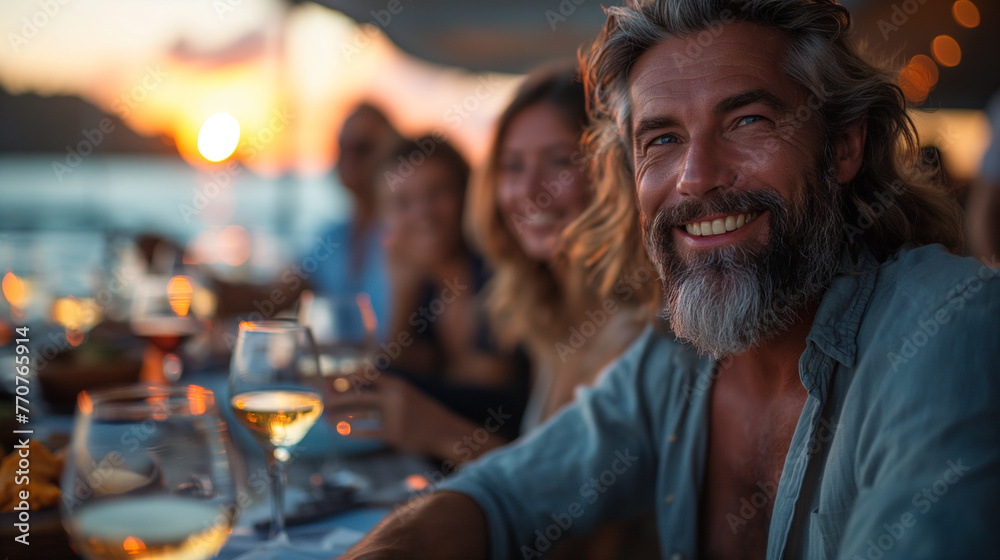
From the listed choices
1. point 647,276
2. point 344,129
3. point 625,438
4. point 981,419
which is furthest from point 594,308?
point 344,129

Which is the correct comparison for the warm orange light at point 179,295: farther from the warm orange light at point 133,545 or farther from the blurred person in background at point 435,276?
the warm orange light at point 133,545

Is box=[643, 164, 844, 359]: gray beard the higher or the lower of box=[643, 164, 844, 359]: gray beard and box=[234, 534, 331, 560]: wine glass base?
the higher

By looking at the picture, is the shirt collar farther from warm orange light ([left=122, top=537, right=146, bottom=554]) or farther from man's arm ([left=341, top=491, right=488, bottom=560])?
warm orange light ([left=122, top=537, right=146, bottom=554])

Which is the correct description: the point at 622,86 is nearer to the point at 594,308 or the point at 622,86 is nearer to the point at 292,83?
the point at 594,308

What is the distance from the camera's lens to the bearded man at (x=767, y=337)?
0.67 meters

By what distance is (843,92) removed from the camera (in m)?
0.99

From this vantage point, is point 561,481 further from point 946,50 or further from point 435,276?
point 946,50

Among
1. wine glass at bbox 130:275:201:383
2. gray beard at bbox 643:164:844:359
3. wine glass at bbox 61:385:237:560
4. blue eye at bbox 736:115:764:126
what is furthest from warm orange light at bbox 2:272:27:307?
blue eye at bbox 736:115:764:126

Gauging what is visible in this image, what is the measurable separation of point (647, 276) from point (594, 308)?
0.55 meters

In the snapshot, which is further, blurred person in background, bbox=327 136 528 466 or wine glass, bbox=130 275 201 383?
blurred person in background, bbox=327 136 528 466

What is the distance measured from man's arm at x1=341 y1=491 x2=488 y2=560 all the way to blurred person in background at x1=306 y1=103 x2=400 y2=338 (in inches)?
81.3

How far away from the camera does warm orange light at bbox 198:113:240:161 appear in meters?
3.76

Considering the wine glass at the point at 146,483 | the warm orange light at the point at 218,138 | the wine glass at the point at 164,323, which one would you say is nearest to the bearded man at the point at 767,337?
the wine glass at the point at 146,483

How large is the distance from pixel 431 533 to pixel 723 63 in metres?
0.78
